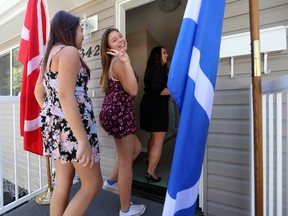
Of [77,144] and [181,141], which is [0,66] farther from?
[181,141]

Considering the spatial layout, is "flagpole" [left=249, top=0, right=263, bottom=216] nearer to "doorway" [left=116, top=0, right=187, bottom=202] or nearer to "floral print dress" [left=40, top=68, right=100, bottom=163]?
"floral print dress" [left=40, top=68, right=100, bottom=163]

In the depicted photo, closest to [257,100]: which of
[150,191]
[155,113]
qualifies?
[155,113]

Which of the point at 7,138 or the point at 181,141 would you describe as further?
the point at 7,138

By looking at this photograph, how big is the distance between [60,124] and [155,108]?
4.34 ft

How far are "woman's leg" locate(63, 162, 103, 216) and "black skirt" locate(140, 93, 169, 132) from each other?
3.90 feet

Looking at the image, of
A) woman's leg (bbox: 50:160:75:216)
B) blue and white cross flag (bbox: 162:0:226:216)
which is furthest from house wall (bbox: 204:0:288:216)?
→ woman's leg (bbox: 50:160:75:216)

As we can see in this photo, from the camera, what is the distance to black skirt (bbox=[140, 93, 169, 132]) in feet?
7.34

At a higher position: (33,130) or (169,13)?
(169,13)

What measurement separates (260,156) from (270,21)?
1160 mm

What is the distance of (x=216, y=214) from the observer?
1720 mm

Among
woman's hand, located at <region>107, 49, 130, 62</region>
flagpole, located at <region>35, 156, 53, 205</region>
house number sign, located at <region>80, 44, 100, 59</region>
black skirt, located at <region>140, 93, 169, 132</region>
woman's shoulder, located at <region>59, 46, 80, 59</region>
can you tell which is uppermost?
house number sign, located at <region>80, 44, 100, 59</region>

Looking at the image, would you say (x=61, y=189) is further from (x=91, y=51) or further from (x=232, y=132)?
(x=91, y=51)

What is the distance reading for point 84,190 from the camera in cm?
111

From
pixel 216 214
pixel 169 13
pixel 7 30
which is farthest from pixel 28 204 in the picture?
pixel 7 30
